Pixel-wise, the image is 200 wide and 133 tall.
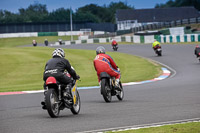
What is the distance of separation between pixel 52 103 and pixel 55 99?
8.5 inches

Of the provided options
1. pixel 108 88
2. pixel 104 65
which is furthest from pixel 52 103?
pixel 104 65

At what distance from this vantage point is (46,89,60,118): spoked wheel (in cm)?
853

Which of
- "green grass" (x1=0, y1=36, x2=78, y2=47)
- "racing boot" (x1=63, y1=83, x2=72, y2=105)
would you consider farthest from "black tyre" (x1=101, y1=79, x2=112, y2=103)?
"green grass" (x1=0, y1=36, x2=78, y2=47)

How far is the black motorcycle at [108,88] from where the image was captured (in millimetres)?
11859

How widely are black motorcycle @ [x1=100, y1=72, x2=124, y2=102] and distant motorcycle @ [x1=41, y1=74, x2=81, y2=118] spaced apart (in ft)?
7.69

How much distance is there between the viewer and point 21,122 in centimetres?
839

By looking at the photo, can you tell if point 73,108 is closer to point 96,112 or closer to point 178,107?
point 96,112

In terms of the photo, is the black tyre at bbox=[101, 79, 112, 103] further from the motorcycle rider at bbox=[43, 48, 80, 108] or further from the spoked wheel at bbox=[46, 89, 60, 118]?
the spoked wheel at bbox=[46, 89, 60, 118]

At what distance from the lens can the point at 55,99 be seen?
889 centimetres

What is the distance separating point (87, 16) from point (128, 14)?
33.1m

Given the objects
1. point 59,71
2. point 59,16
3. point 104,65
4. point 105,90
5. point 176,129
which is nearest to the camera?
point 176,129

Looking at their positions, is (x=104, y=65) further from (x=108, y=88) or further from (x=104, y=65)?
(x=108, y=88)

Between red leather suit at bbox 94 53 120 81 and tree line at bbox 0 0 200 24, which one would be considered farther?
tree line at bbox 0 0 200 24

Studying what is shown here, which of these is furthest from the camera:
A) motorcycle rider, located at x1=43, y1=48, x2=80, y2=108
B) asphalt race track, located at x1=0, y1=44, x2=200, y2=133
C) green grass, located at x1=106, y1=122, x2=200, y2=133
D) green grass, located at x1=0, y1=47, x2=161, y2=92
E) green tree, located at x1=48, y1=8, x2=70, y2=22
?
green tree, located at x1=48, y1=8, x2=70, y2=22
